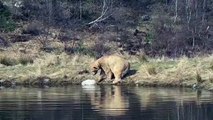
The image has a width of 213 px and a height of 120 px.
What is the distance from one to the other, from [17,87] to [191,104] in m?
9.59

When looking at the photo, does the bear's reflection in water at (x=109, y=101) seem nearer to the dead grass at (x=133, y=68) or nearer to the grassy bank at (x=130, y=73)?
the grassy bank at (x=130, y=73)

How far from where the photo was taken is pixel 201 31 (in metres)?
53.9

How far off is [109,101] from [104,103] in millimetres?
556

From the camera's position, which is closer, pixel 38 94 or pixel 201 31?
pixel 38 94

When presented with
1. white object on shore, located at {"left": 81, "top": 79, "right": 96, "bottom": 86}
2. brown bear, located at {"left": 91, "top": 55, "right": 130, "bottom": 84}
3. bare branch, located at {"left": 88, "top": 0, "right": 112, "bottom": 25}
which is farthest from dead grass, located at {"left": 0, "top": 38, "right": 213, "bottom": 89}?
bare branch, located at {"left": 88, "top": 0, "right": 112, "bottom": 25}

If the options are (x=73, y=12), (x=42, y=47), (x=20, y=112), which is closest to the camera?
(x=20, y=112)

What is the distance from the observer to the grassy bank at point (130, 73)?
95.5 feet

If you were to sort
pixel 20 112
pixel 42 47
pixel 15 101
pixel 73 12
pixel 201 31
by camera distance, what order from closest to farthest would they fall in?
1. pixel 20 112
2. pixel 15 101
3. pixel 42 47
4. pixel 201 31
5. pixel 73 12

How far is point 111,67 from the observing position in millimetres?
30906

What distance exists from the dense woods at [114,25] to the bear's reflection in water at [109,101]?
2084 centimetres

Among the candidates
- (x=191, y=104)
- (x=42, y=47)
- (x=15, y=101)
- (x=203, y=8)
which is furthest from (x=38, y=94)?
(x=203, y=8)

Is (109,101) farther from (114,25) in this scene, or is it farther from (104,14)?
(104,14)

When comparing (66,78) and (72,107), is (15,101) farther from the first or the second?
(66,78)

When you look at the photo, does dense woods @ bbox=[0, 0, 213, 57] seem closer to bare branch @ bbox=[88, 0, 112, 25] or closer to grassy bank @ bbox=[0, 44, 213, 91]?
bare branch @ bbox=[88, 0, 112, 25]
